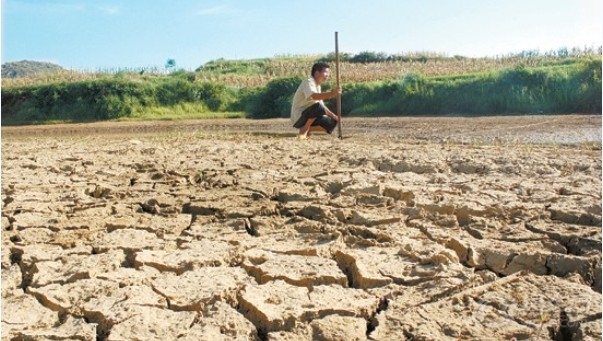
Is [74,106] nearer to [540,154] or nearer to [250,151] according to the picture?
[250,151]

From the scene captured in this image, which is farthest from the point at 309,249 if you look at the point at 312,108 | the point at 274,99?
the point at 274,99

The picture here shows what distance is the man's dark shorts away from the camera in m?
8.96

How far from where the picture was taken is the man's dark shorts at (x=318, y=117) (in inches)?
353

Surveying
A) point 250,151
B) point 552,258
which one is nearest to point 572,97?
point 250,151

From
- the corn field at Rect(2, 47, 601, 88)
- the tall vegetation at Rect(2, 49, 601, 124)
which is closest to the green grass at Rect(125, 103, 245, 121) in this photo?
the tall vegetation at Rect(2, 49, 601, 124)

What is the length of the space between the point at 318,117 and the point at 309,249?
17.9ft

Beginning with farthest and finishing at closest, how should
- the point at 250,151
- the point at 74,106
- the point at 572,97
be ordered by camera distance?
the point at 74,106
the point at 572,97
the point at 250,151

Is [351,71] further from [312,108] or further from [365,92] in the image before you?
[312,108]

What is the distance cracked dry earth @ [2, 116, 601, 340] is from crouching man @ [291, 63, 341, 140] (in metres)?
2.48

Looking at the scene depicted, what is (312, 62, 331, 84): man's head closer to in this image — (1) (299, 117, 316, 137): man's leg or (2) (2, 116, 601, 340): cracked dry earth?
(1) (299, 117, 316, 137): man's leg

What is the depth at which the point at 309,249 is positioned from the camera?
3.73 metres

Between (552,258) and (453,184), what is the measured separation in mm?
1731

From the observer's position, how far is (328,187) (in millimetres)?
5266

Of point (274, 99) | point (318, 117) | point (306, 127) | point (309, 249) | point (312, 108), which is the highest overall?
point (274, 99)
